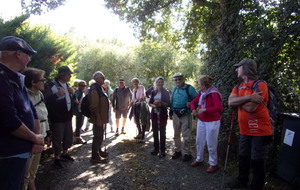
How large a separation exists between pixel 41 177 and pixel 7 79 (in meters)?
3.18

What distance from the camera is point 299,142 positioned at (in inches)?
141

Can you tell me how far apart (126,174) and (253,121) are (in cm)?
282

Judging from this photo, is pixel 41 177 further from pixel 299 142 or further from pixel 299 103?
pixel 299 103

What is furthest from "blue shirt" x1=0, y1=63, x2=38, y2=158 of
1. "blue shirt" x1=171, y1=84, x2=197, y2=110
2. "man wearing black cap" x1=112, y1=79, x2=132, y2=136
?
"man wearing black cap" x1=112, y1=79, x2=132, y2=136

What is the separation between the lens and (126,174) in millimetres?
4809

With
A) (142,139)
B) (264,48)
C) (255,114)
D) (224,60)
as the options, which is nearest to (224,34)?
(224,60)

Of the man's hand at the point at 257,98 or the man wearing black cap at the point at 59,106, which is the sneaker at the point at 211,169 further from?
the man wearing black cap at the point at 59,106

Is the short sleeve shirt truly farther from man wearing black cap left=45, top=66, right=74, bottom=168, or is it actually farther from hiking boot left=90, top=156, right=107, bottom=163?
man wearing black cap left=45, top=66, right=74, bottom=168

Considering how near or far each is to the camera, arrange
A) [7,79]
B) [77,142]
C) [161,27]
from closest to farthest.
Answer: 1. [7,79]
2. [77,142]
3. [161,27]

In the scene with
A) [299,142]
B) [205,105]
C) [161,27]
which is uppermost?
[161,27]

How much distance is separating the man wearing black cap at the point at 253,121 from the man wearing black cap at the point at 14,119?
3061mm

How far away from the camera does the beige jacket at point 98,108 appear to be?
5152 mm

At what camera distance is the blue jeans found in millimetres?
1986

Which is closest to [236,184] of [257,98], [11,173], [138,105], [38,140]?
[257,98]
